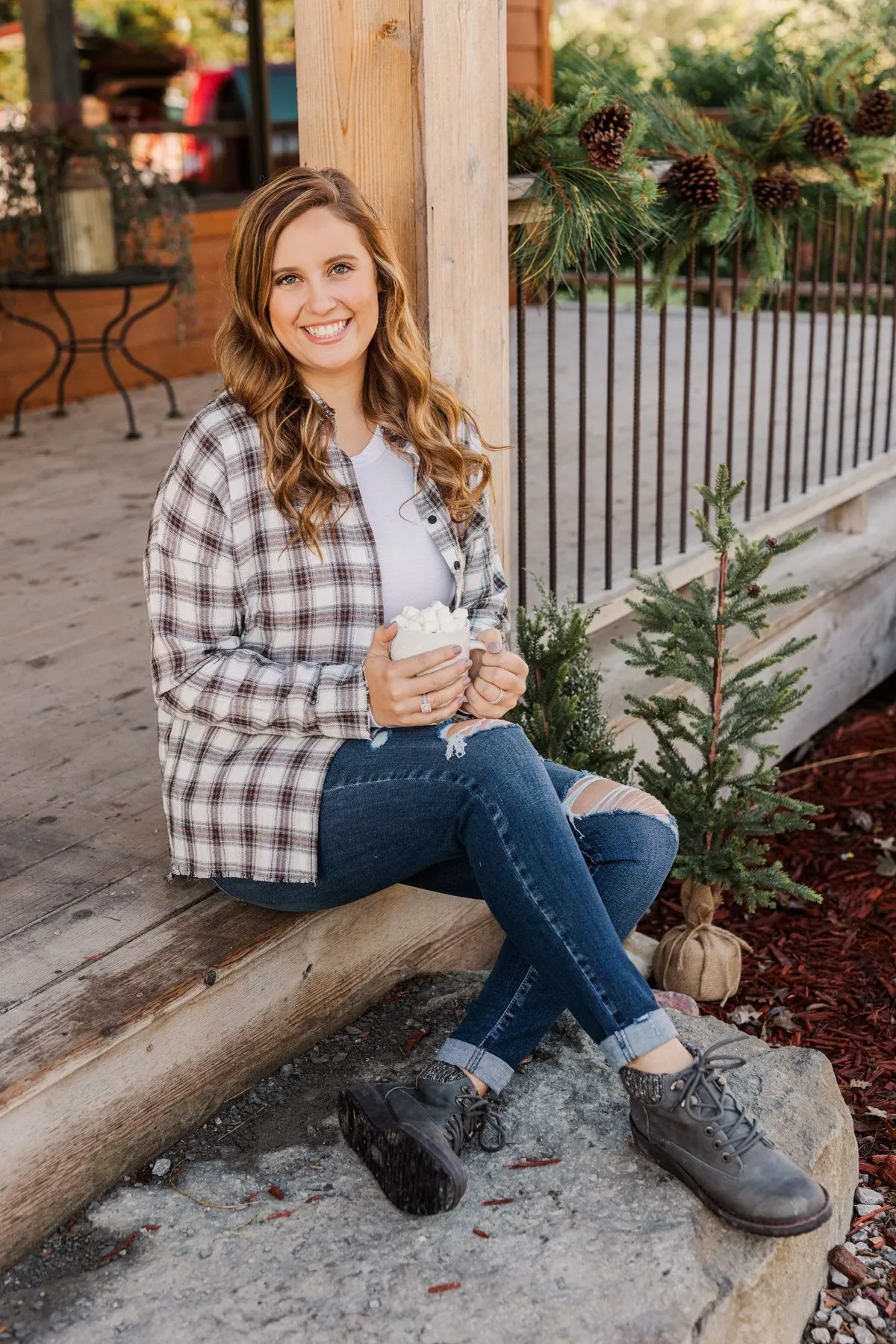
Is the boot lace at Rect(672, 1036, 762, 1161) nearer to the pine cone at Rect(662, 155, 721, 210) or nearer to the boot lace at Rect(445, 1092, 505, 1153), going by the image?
the boot lace at Rect(445, 1092, 505, 1153)

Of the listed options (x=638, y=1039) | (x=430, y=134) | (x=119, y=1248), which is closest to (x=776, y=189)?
(x=430, y=134)

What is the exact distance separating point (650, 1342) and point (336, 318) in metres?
1.39

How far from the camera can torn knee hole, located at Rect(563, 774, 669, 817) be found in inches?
83.1

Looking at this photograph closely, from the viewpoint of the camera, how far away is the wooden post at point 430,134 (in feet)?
7.23

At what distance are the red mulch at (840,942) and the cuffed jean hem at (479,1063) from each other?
0.72 m

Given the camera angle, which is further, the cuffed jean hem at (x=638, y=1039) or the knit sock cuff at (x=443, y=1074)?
the knit sock cuff at (x=443, y=1074)

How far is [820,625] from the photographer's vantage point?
4.04 meters

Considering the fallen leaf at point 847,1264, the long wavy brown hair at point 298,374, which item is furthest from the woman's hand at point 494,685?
the fallen leaf at point 847,1264

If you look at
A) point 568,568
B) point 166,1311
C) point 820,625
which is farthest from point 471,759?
point 820,625

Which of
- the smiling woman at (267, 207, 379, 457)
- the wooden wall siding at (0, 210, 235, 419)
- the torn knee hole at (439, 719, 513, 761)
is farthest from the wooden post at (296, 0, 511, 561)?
the wooden wall siding at (0, 210, 235, 419)

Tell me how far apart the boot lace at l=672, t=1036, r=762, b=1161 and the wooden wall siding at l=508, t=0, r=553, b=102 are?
7097 mm

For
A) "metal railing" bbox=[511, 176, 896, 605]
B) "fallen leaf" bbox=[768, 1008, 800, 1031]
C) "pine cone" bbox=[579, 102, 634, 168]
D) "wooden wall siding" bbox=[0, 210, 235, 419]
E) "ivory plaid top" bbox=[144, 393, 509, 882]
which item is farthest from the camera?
"wooden wall siding" bbox=[0, 210, 235, 419]

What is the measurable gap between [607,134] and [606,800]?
117cm

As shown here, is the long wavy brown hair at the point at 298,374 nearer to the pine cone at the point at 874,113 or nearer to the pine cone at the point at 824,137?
the pine cone at the point at 824,137
